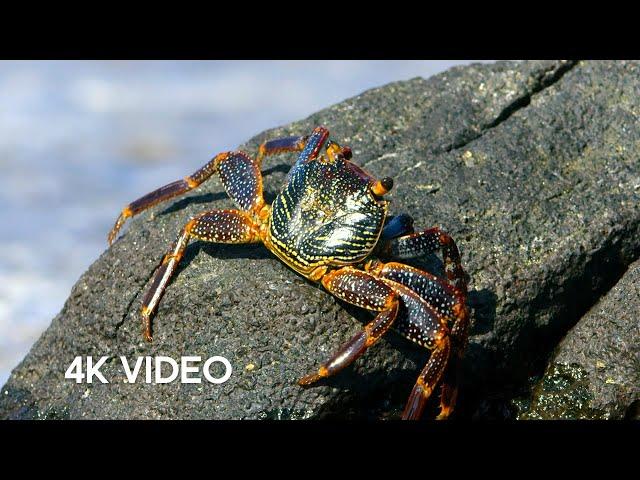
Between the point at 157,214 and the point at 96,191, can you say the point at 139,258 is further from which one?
the point at 96,191

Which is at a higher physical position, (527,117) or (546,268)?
(527,117)

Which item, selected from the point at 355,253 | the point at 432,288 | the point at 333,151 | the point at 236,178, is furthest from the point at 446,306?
the point at 236,178

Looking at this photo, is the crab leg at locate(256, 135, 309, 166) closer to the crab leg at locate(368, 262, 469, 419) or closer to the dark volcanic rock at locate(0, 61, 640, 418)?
the dark volcanic rock at locate(0, 61, 640, 418)

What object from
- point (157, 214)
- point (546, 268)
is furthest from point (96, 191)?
point (546, 268)

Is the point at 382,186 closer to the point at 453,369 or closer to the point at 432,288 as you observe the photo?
the point at 432,288

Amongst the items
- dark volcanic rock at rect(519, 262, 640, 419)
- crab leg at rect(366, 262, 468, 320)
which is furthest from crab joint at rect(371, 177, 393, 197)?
dark volcanic rock at rect(519, 262, 640, 419)

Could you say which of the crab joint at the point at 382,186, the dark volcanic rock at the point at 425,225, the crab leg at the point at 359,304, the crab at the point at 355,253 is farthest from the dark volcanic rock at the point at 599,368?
the crab joint at the point at 382,186

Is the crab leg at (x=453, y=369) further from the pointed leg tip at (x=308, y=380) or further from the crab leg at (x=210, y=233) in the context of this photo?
the crab leg at (x=210, y=233)
